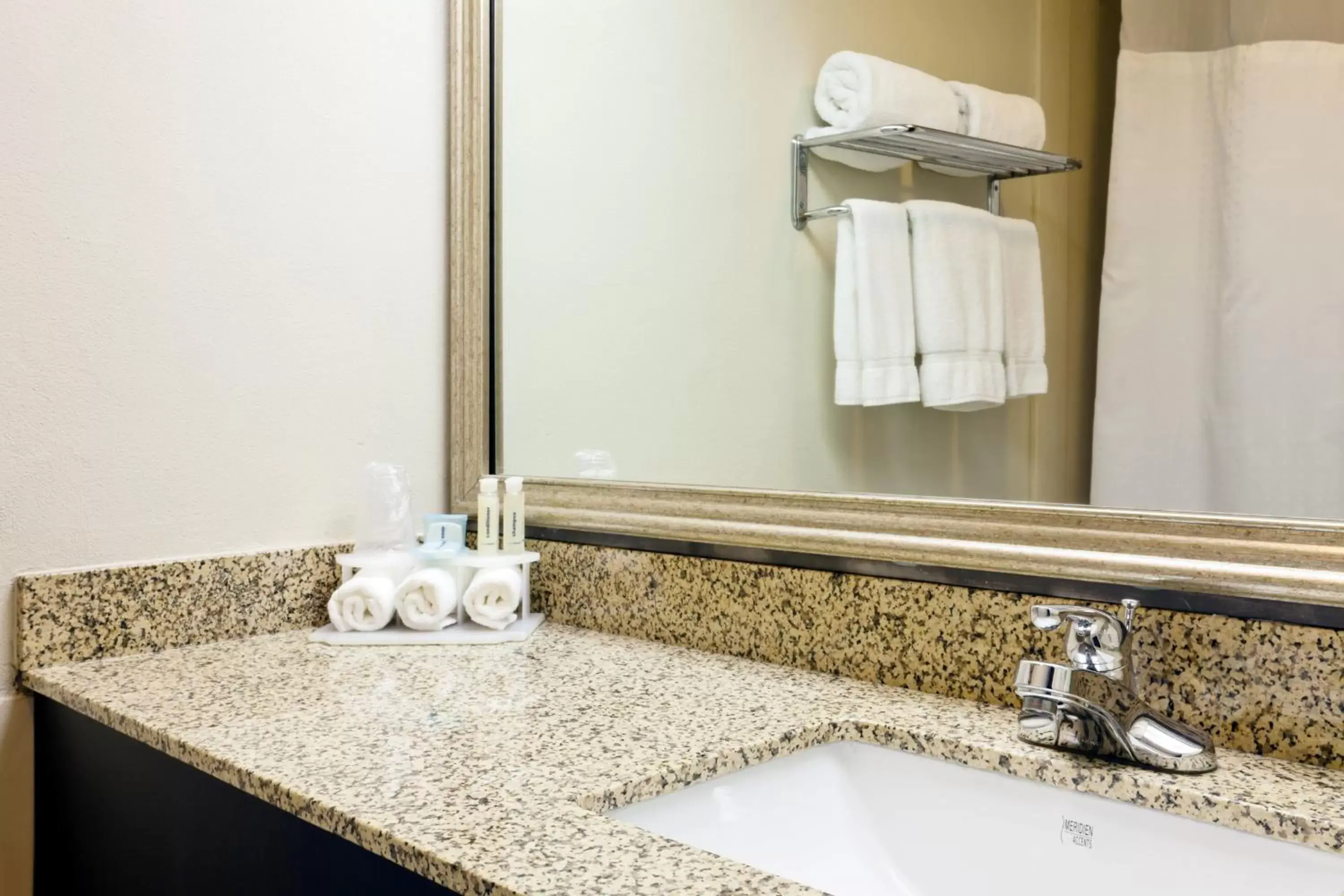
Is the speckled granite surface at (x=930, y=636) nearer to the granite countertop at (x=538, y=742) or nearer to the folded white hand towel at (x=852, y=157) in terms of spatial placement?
the granite countertop at (x=538, y=742)

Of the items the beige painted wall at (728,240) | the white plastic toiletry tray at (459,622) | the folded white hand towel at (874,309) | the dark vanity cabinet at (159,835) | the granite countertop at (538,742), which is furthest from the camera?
the white plastic toiletry tray at (459,622)

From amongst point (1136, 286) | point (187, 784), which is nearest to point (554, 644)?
point (187, 784)

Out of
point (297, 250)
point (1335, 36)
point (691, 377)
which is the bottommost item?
point (691, 377)

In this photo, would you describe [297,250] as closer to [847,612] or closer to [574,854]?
[847,612]

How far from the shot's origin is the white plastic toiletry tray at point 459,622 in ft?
4.01

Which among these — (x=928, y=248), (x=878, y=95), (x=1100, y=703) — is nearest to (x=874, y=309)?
(x=928, y=248)

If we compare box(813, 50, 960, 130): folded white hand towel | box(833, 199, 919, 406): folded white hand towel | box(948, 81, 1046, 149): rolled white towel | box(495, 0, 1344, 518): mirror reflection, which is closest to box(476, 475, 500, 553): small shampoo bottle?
box(495, 0, 1344, 518): mirror reflection

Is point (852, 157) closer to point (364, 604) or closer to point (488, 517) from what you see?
point (488, 517)

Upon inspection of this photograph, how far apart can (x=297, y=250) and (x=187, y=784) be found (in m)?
0.65

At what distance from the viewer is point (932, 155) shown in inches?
39.9

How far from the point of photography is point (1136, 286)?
87 centimetres

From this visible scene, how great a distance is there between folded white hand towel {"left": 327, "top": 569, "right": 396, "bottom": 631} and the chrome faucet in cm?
74

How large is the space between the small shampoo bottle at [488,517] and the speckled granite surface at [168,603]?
18cm

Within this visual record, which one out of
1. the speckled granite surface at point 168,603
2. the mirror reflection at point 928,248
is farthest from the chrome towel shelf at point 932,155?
the speckled granite surface at point 168,603
